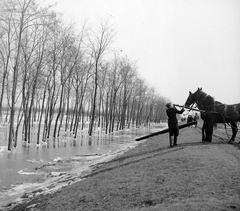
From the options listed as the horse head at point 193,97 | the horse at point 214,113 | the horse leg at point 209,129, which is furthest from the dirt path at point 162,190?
the horse head at point 193,97

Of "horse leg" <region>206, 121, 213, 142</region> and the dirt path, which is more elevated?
"horse leg" <region>206, 121, 213, 142</region>

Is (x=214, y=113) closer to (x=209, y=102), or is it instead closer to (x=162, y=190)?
(x=209, y=102)

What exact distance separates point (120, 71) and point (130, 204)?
39.8 m

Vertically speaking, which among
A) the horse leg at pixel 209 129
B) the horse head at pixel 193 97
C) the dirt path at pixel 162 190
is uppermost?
the horse head at pixel 193 97

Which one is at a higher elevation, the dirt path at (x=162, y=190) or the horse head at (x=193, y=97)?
the horse head at (x=193, y=97)

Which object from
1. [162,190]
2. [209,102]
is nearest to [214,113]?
[209,102]

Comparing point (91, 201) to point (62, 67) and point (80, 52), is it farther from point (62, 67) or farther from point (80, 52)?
point (80, 52)

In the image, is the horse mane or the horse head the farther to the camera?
the horse head

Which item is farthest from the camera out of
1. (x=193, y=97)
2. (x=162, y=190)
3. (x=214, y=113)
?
(x=193, y=97)

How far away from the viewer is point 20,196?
24.4ft

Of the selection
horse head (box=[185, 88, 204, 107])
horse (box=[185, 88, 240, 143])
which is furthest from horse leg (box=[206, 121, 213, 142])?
horse head (box=[185, 88, 204, 107])

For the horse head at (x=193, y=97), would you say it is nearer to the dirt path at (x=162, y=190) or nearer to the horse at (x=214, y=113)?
the horse at (x=214, y=113)

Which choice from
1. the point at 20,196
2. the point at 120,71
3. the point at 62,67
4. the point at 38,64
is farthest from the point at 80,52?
the point at 20,196

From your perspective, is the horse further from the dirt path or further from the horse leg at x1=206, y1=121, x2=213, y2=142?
the dirt path
